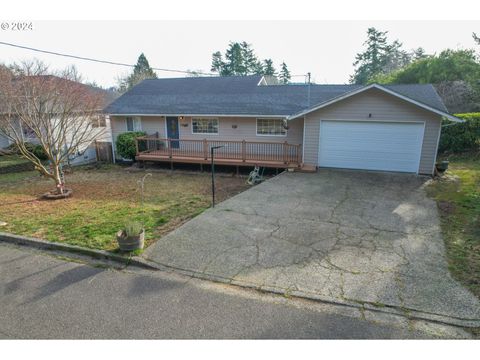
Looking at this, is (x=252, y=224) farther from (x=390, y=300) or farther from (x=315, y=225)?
(x=390, y=300)

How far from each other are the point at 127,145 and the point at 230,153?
17.1 ft

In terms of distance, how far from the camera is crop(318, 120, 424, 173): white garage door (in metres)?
10.7

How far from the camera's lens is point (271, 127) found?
44.8 feet

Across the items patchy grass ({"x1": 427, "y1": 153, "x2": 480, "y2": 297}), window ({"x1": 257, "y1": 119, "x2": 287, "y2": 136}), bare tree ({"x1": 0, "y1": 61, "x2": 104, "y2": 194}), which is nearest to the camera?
patchy grass ({"x1": 427, "y1": 153, "x2": 480, "y2": 297})

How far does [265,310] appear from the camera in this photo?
3666mm

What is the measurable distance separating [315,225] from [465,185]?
667 cm

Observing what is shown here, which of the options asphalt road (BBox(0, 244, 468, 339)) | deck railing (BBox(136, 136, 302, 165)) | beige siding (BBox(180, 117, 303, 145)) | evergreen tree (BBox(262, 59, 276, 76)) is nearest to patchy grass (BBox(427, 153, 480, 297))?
asphalt road (BBox(0, 244, 468, 339))

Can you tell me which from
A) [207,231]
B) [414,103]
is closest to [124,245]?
A: [207,231]

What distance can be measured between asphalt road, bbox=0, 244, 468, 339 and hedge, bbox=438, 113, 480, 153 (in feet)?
47.2

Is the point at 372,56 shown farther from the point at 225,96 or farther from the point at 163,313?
the point at 163,313

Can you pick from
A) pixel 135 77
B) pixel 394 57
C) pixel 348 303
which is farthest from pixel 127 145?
pixel 394 57

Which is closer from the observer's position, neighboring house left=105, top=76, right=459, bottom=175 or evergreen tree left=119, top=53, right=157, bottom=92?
neighboring house left=105, top=76, right=459, bottom=175

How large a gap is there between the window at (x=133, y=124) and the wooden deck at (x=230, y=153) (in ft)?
4.50

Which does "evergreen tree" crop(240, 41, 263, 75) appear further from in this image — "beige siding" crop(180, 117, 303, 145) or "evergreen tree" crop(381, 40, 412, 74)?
"beige siding" crop(180, 117, 303, 145)
